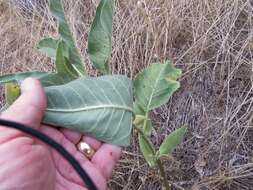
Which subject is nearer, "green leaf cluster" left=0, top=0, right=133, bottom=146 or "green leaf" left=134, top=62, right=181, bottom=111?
"green leaf cluster" left=0, top=0, right=133, bottom=146

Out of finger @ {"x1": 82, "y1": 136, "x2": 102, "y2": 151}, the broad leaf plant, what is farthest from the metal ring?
the broad leaf plant

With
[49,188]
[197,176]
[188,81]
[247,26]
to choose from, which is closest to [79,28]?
[188,81]

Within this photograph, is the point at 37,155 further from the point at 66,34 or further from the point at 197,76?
the point at 197,76

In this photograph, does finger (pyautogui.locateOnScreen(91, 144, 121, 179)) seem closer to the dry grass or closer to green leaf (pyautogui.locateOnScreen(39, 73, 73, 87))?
green leaf (pyautogui.locateOnScreen(39, 73, 73, 87))

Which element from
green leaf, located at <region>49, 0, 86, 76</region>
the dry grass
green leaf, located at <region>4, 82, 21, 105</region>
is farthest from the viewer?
Answer: the dry grass

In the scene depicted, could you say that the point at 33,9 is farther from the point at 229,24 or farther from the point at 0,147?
the point at 0,147

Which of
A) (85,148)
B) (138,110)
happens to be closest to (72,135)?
(85,148)
